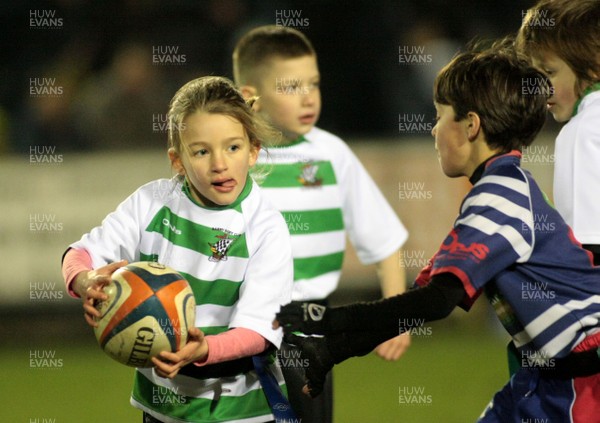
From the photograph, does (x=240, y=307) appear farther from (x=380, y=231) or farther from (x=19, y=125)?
(x=19, y=125)

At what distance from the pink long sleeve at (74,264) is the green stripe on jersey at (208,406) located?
0.49m

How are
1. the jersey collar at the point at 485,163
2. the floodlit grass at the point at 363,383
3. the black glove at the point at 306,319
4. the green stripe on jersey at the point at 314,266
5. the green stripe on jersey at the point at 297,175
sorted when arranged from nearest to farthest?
the black glove at the point at 306,319
the jersey collar at the point at 485,163
the green stripe on jersey at the point at 314,266
the green stripe on jersey at the point at 297,175
the floodlit grass at the point at 363,383

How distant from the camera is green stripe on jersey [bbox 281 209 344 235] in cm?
492

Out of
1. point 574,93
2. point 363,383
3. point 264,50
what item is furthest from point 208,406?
point 363,383

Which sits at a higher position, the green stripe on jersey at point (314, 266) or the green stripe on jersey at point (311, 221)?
the green stripe on jersey at point (311, 221)

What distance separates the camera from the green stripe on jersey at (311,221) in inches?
194

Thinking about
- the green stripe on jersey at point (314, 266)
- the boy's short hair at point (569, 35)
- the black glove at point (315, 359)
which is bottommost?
the black glove at point (315, 359)

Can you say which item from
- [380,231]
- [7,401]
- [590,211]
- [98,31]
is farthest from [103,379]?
[590,211]

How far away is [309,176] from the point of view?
5023 millimetres

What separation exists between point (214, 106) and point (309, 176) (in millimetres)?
1436

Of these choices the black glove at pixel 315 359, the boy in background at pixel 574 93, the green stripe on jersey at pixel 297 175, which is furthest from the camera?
the green stripe on jersey at pixel 297 175

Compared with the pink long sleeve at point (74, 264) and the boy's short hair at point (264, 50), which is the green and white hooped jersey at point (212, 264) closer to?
the pink long sleeve at point (74, 264)

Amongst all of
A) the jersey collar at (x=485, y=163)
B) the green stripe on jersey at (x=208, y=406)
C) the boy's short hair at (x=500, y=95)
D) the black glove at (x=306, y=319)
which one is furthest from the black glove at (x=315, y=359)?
the boy's short hair at (x=500, y=95)

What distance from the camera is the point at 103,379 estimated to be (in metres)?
7.16
